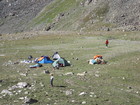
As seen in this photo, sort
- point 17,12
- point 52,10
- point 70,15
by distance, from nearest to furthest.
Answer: point 70,15
point 52,10
point 17,12

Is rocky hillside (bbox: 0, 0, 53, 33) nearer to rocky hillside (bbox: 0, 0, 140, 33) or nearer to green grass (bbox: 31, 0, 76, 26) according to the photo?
rocky hillside (bbox: 0, 0, 140, 33)

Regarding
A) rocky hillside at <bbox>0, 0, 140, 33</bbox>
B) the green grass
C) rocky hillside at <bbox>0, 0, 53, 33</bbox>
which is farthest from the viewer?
rocky hillside at <bbox>0, 0, 53, 33</bbox>

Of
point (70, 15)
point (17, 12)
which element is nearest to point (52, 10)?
point (70, 15)

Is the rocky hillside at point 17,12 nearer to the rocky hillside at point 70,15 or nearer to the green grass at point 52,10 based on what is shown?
the rocky hillside at point 70,15

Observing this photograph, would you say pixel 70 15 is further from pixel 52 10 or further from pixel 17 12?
pixel 17 12

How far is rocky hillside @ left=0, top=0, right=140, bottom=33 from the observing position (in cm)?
8444

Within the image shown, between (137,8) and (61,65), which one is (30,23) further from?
(61,65)

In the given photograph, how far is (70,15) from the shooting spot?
108375 millimetres

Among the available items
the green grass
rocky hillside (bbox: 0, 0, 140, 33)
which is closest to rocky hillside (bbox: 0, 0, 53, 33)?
rocky hillside (bbox: 0, 0, 140, 33)

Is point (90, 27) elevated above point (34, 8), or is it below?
below

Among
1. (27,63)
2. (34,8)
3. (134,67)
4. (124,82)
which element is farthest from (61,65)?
(34,8)

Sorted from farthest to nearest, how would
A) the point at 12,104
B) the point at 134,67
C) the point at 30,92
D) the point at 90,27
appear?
the point at 90,27 → the point at 134,67 → the point at 30,92 → the point at 12,104

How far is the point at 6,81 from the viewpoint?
2231 centimetres

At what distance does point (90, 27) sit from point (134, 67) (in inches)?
2490
